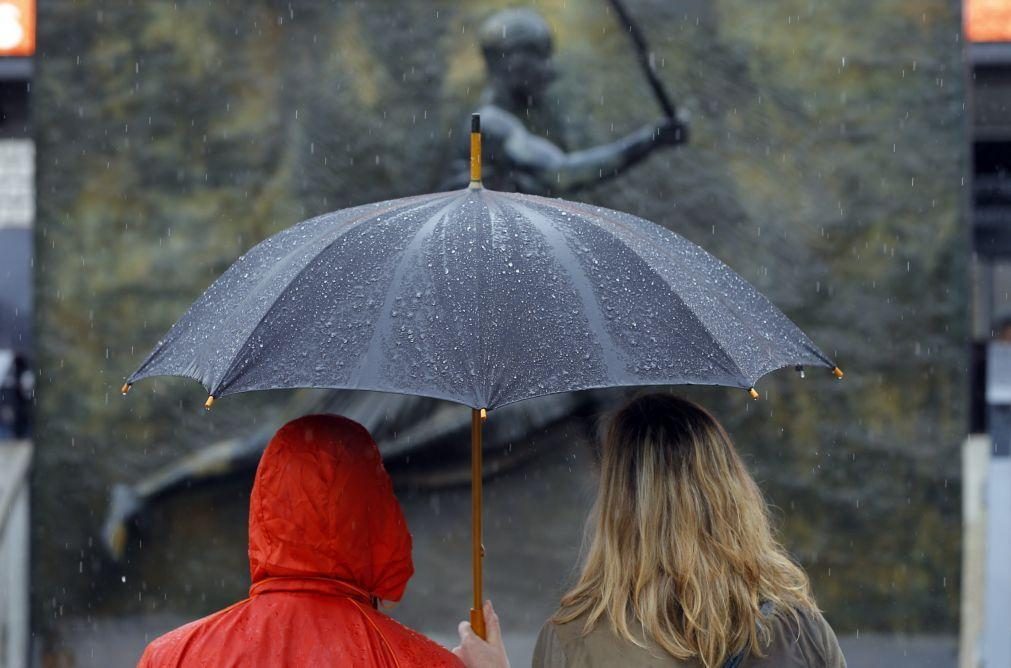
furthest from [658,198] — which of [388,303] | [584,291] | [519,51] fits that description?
[388,303]

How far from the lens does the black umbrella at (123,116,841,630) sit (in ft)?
7.43

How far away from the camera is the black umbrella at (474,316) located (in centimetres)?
226

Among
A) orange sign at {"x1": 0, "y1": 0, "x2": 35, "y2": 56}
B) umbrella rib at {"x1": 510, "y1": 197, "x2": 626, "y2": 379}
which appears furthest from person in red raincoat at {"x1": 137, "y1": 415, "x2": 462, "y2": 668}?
orange sign at {"x1": 0, "y1": 0, "x2": 35, "y2": 56}

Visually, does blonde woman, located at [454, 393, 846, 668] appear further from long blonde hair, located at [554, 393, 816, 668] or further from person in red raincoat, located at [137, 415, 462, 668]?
person in red raincoat, located at [137, 415, 462, 668]

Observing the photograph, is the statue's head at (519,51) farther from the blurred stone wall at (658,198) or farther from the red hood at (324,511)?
the red hood at (324,511)

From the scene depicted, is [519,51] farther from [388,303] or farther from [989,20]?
[388,303]

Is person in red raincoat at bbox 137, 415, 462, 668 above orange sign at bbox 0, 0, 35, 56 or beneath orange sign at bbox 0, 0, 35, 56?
beneath

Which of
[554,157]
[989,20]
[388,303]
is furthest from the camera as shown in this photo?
[989,20]

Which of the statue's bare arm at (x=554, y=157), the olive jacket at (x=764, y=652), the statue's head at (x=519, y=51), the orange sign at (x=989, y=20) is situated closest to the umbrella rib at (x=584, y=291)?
the olive jacket at (x=764, y=652)

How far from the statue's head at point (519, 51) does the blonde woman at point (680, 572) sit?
4.04m

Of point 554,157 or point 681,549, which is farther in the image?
point 554,157

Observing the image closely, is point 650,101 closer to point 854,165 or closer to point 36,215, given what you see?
point 854,165

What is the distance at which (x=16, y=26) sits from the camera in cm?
748

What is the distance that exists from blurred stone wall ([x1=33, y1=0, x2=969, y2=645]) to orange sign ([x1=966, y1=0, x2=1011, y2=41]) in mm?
1283
